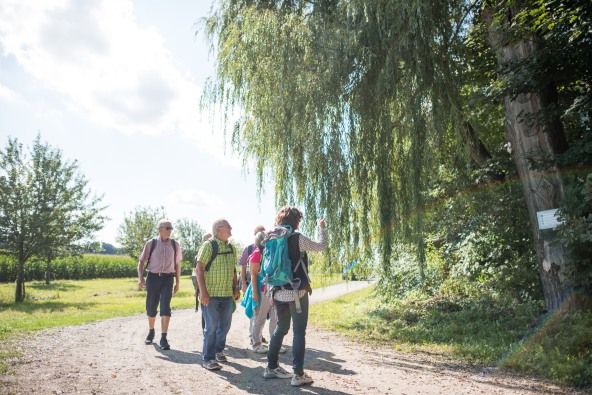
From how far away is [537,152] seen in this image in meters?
6.78

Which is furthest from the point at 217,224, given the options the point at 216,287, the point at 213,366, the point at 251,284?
the point at 213,366

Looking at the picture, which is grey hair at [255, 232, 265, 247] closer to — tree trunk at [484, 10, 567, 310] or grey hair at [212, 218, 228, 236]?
grey hair at [212, 218, 228, 236]

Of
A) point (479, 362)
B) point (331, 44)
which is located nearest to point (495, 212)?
point (479, 362)

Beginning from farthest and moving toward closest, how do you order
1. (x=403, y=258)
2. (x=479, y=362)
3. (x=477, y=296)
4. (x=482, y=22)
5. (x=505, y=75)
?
(x=403, y=258) < (x=477, y=296) < (x=482, y=22) < (x=505, y=75) < (x=479, y=362)

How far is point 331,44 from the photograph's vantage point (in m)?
7.16

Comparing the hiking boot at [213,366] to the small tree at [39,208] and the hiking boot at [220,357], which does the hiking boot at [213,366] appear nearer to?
the hiking boot at [220,357]

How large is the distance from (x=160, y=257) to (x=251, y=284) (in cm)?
187

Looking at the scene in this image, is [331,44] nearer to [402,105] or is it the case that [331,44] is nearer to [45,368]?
[402,105]

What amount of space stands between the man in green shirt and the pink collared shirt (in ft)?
4.92

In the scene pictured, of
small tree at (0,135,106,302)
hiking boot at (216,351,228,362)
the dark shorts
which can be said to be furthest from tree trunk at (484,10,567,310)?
small tree at (0,135,106,302)

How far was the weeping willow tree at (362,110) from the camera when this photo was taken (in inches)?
279

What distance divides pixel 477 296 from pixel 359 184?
502 cm

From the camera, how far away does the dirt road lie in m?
4.42

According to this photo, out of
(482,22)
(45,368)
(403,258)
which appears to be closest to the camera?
(45,368)
